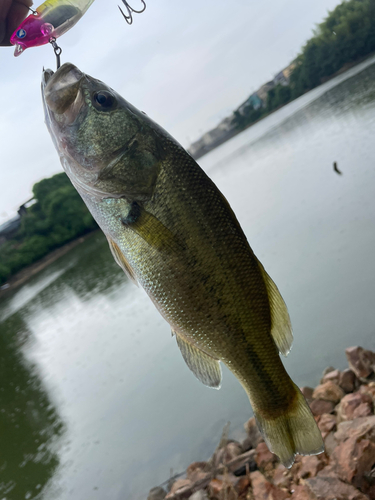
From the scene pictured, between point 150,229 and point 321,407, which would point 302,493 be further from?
point 150,229

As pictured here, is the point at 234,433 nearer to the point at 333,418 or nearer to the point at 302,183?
the point at 333,418

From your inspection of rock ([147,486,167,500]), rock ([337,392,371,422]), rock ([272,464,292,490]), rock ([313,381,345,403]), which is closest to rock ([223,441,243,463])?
rock ([272,464,292,490])

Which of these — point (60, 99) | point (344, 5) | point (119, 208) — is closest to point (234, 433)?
point (119, 208)

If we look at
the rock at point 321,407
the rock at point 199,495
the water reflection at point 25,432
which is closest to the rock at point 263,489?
the rock at point 199,495

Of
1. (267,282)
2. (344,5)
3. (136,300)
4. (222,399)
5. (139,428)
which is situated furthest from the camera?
(344,5)

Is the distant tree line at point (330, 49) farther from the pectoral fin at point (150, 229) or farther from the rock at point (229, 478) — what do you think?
the pectoral fin at point (150, 229)

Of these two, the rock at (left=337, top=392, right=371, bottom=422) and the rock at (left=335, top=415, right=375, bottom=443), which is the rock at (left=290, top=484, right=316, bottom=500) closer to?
the rock at (left=335, top=415, right=375, bottom=443)

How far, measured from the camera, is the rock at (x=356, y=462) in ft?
11.2

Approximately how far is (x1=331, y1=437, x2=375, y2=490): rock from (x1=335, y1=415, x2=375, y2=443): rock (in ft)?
0.33

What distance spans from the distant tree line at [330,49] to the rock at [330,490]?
226 ft

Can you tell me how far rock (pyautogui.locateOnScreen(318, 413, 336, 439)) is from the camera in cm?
445

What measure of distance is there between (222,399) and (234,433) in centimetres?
103

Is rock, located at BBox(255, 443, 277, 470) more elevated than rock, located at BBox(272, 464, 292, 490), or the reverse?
rock, located at BBox(272, 464, 292, 490)

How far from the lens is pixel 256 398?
1.89 metres
